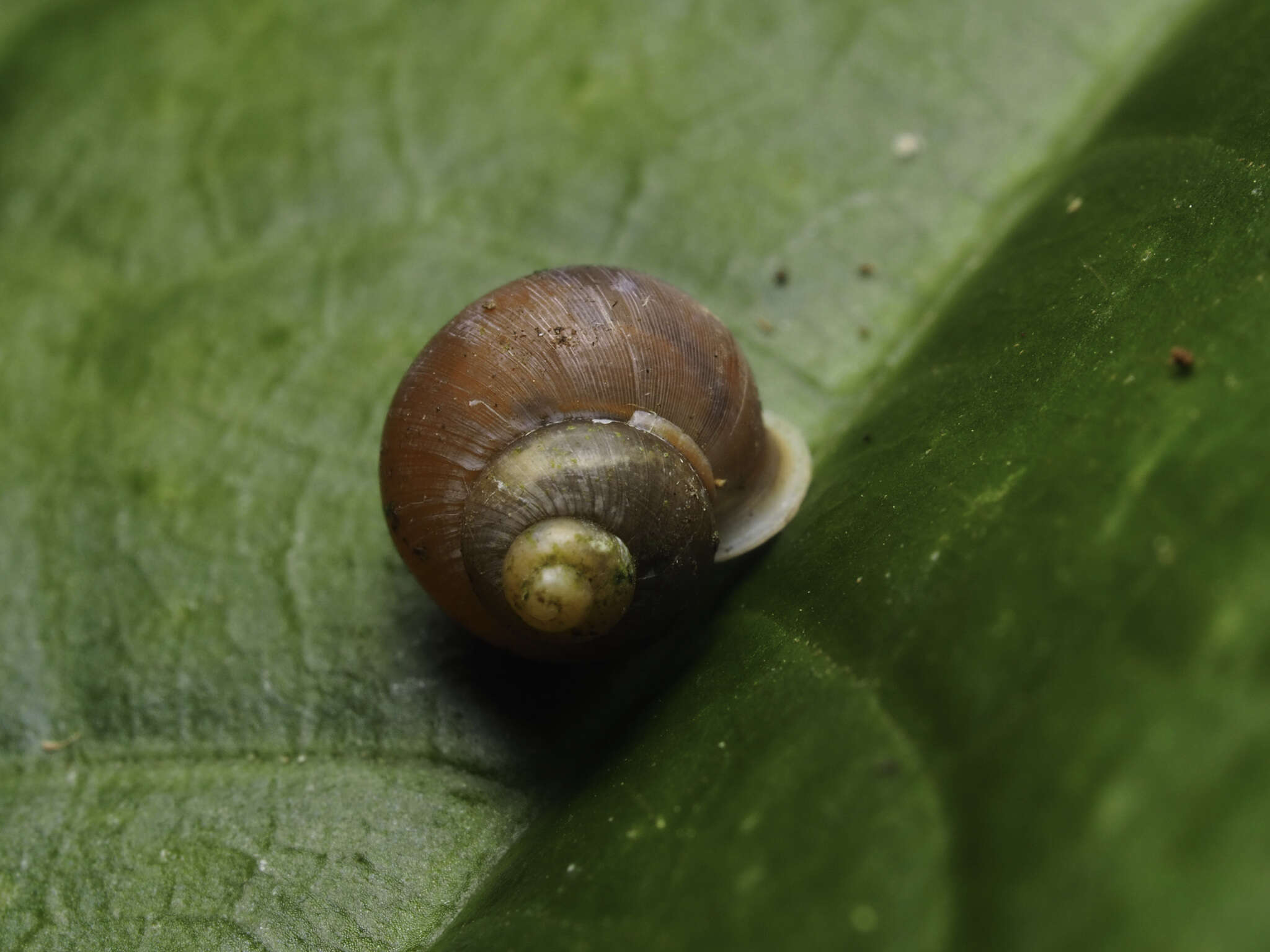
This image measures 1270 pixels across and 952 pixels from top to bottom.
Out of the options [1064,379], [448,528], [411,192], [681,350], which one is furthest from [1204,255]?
[411,192]

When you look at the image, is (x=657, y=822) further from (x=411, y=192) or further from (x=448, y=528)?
(x=411, y=192)

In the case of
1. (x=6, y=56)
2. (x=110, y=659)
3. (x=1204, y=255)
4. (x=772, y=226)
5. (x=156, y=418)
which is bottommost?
(x=110, y=659)

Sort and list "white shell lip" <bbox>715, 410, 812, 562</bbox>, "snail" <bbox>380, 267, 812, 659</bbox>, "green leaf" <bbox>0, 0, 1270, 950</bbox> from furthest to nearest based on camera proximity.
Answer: "white shell lip" <bbox>715, 410, 812, 562</bbox>
"snail" <bbox>380, 267, 812, 659</bbox>
"green leaf" <bbox>0, 0, 1270, 950</bbox>

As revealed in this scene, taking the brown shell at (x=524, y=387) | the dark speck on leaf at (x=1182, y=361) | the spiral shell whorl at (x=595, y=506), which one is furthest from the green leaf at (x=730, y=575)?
the brown shell at (x=524, y=387)

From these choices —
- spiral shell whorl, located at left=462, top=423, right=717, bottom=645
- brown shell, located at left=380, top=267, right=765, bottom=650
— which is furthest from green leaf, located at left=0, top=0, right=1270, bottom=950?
brown shell, located at left=380, top=267, right=765, bottom=650

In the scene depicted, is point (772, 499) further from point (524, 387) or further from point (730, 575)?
point (524, 387)

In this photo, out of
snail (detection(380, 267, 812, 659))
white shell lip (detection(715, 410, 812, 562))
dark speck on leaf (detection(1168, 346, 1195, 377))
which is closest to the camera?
A: dark speck on leaf (detection(1168, 346, 1195, 377))

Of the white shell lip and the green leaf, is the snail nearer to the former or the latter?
the white shell lip

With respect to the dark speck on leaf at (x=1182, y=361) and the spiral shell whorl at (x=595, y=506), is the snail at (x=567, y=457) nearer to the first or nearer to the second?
the spiral shell whorl at (x=595, y=506)

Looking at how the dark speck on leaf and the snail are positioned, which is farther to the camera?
the snail
